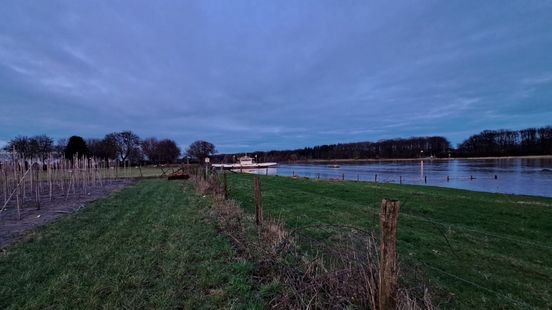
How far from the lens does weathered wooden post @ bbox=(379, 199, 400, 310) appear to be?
2797mm

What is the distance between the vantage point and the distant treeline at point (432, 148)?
358 ft

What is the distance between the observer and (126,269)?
16.0 feet

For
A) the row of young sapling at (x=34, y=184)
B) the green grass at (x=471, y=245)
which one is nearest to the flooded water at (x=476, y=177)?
the green grass at (x=471, y=245)

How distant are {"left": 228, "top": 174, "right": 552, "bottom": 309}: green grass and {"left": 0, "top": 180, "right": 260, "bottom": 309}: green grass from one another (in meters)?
2.48

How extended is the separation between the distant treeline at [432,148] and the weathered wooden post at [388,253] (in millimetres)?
116798

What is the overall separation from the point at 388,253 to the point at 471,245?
7.01 metres

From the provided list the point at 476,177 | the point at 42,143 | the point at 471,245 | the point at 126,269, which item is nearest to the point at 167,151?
the point at 42,143

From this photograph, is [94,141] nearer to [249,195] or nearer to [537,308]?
[249,195]

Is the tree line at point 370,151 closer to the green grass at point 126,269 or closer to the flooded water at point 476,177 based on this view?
the flooded water at point 476,177

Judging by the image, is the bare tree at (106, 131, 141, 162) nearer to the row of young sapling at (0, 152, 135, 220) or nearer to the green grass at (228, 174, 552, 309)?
the row of young sapling at (0, 152, 135, 220)

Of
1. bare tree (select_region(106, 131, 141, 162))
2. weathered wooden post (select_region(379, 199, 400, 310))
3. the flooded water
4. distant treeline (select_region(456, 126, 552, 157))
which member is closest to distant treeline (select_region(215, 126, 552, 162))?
distant treeline (select_region(456, 126, 552, 157))

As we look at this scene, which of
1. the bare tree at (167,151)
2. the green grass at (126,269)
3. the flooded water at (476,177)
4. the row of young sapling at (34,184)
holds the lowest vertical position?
the flooded water at (476,177)

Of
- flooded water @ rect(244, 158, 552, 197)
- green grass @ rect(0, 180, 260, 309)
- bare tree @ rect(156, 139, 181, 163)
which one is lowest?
flooded water @ rect(244, 158, 552, 197)

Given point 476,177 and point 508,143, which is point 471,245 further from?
point 508,143
